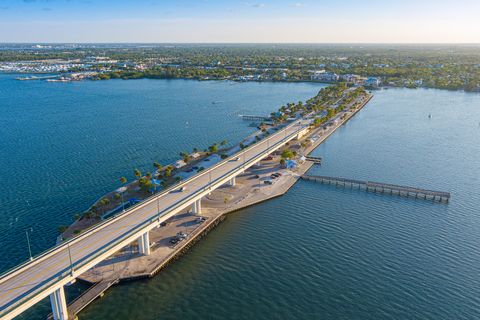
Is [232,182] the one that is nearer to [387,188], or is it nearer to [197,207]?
[197,207]

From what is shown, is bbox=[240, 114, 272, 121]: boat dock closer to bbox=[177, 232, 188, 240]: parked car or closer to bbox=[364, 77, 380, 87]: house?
bbox=[177, 232, 188, 240]: parked car

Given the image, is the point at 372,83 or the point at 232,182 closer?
the point at 232,182

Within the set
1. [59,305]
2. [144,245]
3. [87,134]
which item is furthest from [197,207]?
[87,134]

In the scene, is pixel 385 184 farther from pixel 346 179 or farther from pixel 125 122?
pixel 125 122

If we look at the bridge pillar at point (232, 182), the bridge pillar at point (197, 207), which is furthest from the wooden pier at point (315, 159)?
the bridge pillar at point (197, 207)

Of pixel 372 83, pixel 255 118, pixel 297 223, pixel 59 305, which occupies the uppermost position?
pixel 372 83

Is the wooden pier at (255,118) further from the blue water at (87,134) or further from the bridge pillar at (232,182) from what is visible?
the bridge pillar at (232,182)

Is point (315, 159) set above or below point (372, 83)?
below

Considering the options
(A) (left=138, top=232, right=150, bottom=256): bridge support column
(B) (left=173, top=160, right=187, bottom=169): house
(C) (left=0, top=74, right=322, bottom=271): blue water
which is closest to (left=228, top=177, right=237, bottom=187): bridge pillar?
(B) (left=173, top=160, right=187, bottom=169): house
